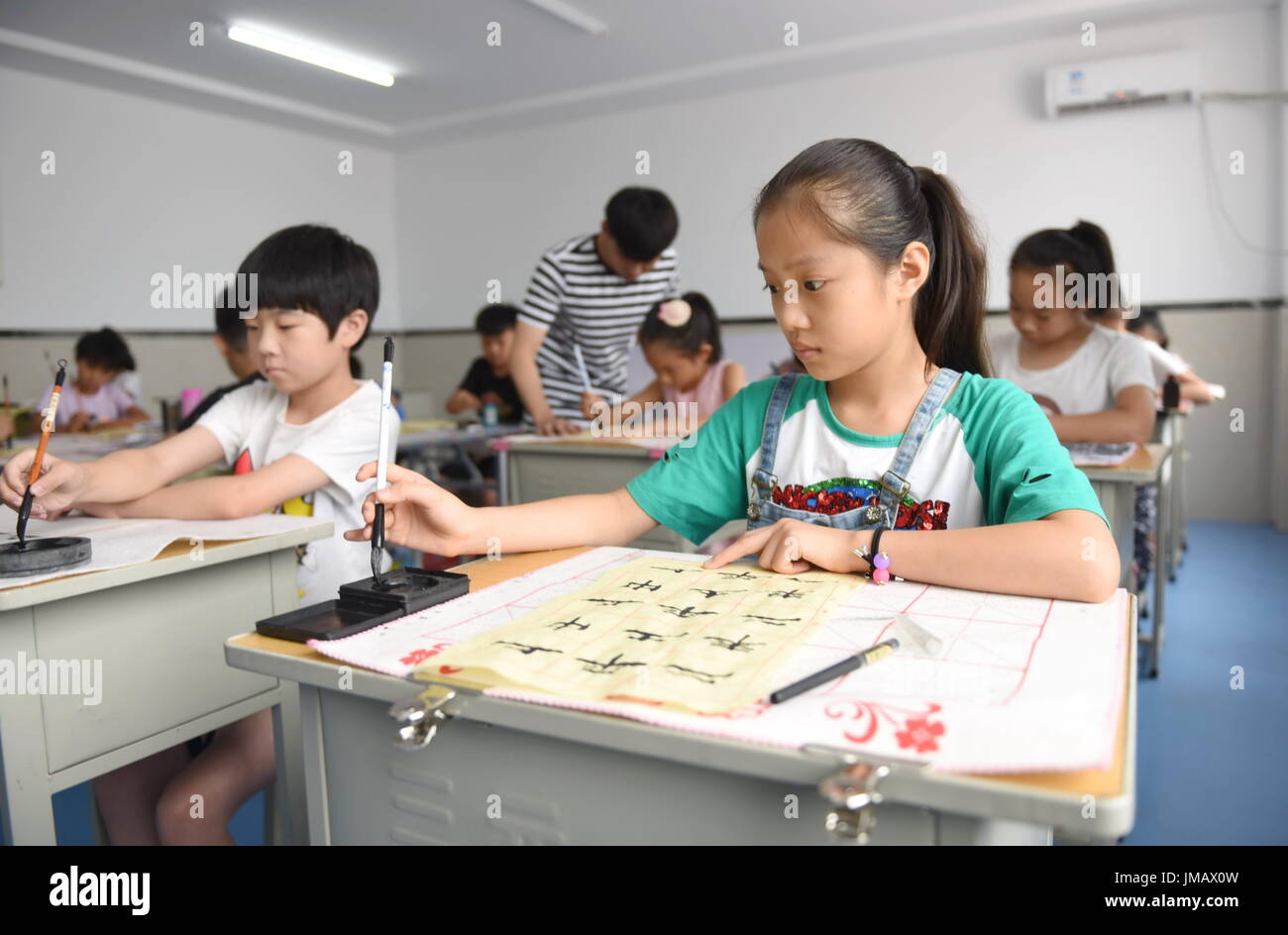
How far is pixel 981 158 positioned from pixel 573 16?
2322 mm

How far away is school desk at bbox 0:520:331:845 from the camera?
1047 millimetres

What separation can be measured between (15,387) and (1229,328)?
254 inches

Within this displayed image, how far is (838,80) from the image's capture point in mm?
5445

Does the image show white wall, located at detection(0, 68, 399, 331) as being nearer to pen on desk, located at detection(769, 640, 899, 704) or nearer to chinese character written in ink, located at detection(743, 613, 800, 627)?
chinese character written in ink, located at detection(743, 613, 800, 627)

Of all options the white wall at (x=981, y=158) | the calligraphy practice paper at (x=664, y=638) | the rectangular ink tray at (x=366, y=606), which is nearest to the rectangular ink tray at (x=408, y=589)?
the rectangular ink tray at (x=366, y=606)

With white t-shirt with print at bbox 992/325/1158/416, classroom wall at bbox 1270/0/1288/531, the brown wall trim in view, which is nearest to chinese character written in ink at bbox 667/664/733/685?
white t-shirt with print at bbox 992/325/1158/416

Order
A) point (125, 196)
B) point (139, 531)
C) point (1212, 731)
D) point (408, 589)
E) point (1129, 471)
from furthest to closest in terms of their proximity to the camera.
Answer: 1. point (125, 196)
2. point (1212, 731)
3. point (1129, 471)
4. point (139, 531)
5. point (408, 589)

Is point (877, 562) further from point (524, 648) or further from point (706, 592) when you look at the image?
point (524, 648)

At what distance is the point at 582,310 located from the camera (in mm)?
3020

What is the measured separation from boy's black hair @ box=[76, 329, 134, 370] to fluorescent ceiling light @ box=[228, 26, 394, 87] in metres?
1.68

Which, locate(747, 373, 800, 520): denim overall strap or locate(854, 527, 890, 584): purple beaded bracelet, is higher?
locate(747, 373, 800, 520): denim overall strap

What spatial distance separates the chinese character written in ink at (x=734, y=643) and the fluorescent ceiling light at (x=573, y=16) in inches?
173

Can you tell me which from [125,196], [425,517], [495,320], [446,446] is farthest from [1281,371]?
[125,196]

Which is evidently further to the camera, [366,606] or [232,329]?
[232,329]
